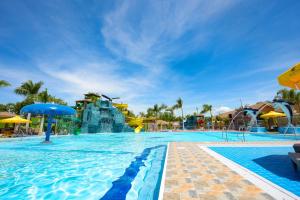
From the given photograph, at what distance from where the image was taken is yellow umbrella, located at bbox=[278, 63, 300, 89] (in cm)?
457

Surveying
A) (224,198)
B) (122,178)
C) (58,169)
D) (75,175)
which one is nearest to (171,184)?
(224,198)

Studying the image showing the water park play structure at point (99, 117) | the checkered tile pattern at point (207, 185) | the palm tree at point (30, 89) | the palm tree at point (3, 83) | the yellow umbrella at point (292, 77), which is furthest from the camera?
the water park play structure at point (99, 117)

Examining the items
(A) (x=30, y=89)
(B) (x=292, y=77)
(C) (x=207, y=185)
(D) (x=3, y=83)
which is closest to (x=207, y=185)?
(C) (x=207, y=185)

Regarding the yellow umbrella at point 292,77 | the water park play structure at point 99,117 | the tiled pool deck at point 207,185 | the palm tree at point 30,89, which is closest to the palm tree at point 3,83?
the palm tree at point 30,89

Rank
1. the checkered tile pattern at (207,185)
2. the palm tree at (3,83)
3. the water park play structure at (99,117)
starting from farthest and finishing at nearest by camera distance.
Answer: the water park play structure at (99,117) < the palm tree at (3,83) < the checkered tile pattern at (207,185)

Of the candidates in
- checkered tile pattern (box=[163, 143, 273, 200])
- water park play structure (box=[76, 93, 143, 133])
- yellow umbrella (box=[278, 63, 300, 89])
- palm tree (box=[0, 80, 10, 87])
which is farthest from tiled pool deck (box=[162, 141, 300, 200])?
water park play structure (box=[76, 93, 143, 133])

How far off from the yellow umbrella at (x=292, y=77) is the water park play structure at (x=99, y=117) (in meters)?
32.1

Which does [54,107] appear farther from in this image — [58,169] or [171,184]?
[171,184]

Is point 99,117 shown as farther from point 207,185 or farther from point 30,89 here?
point 207,185

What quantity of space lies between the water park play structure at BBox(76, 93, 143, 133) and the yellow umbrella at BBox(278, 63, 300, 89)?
3207 centimetres

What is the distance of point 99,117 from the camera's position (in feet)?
116

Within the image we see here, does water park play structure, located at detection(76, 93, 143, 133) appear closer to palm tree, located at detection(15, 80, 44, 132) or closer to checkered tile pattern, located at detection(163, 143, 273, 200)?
palm tree, located at detection(15, 80, 44, 132)

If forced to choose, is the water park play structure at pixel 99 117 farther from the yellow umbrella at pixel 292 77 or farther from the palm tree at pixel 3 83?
the yellow umbrella at pixel 292 77

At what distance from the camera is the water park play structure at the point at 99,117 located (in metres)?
33.6
